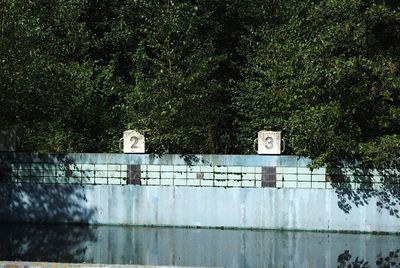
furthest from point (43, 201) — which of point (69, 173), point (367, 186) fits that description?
point (367, 186)

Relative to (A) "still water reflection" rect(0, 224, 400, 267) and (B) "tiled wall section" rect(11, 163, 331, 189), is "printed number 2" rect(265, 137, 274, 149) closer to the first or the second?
(B) "tiled wall section" rect(11, 163, 331, 189)

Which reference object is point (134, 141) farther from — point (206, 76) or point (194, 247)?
point (206, 76)

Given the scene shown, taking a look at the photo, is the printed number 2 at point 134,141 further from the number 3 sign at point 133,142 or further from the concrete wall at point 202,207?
the concrete wall at point 202,207

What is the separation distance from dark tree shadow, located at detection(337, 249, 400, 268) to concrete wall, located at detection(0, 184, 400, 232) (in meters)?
2.26

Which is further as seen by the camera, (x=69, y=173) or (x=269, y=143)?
(x=69, y=173)

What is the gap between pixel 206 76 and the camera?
62.8 ft

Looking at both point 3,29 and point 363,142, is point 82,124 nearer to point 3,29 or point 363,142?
point 3,29

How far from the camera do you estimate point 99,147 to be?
18.7 m

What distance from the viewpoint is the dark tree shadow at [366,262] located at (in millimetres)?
11856

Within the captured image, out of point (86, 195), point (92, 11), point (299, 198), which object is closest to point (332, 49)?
point (299, 198)

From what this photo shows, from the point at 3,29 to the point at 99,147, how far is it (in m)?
4.24

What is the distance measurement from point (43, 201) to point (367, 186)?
25.6 ft

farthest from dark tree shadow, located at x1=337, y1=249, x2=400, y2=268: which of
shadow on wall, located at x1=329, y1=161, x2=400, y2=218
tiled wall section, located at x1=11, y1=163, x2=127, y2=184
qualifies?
tiled wall section, located at x1=11, y1=163, x2=127, y2=184

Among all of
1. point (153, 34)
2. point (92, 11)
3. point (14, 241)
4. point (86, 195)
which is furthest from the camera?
point (92, 11)
